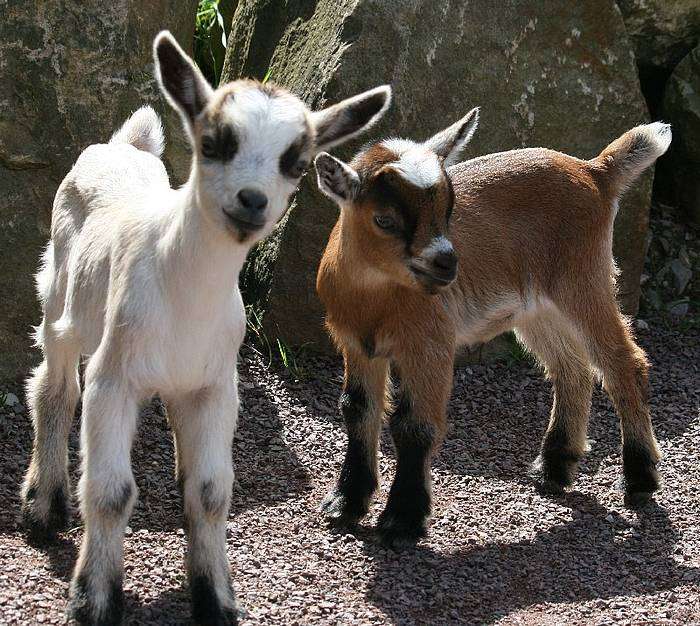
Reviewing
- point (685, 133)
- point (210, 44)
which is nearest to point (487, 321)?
point (685, 133)

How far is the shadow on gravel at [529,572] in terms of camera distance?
540cm

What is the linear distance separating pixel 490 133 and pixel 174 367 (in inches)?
150

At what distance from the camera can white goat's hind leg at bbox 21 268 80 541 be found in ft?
18.6

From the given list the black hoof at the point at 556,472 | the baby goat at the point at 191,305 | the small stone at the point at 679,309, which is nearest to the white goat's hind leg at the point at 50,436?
the baby goat at the point at 191,305

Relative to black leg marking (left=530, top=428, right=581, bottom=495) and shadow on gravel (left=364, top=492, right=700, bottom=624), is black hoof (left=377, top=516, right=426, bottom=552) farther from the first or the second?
black leg marking (left=530, top=428, right=581, bottom=495)

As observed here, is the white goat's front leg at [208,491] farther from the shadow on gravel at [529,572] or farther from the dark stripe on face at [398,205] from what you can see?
the dark stripe on face at [398,205]

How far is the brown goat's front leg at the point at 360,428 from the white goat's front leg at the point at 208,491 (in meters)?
1.23

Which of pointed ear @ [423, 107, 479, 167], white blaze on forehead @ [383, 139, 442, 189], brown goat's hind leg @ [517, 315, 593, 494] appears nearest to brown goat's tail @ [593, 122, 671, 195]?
brown goat's hind leg @ [517, 315, 593, 494]

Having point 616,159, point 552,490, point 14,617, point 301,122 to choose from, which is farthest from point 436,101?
point 14,617

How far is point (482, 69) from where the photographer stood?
7.82 meters

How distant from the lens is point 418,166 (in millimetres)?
5613

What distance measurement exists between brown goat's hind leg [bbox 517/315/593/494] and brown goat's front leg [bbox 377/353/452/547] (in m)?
1.08

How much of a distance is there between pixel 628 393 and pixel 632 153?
1340 millimetres

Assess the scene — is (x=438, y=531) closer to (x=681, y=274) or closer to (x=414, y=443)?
(x=414, y=443)
